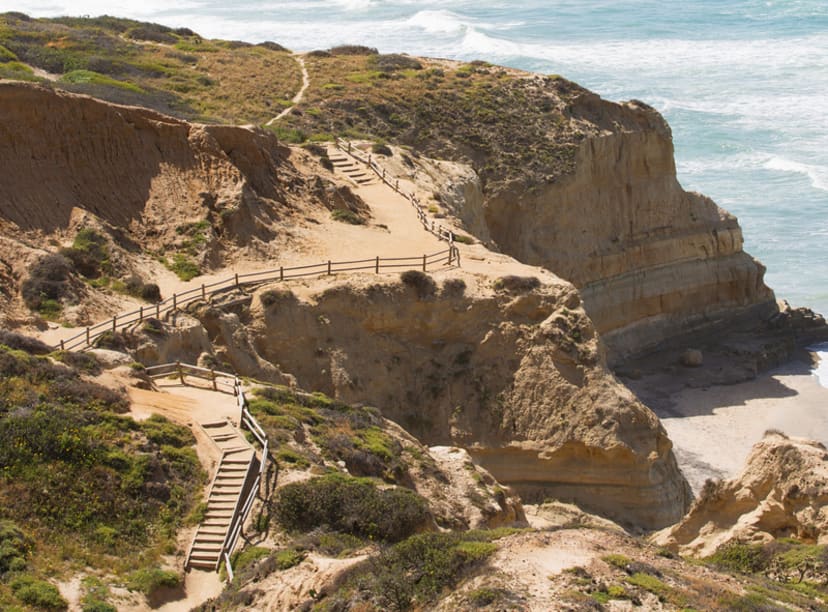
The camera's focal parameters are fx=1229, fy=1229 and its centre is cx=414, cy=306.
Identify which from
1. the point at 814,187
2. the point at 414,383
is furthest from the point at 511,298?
the point at 814,187

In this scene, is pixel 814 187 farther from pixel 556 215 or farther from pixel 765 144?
pixel 556 215

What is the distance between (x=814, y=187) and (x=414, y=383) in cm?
5381

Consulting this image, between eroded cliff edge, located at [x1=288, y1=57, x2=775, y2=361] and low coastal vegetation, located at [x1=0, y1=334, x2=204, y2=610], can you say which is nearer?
low coastal vegetation, located at [x1=0, y1=334, x2=204, y2=610]

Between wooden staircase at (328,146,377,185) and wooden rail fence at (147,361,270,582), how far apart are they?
64.5 feet

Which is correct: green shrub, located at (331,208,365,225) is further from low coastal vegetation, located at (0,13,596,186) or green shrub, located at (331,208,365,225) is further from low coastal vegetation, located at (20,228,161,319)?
low coastal vegetation, located at (0,13,596,186)

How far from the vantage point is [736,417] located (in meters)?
51.2

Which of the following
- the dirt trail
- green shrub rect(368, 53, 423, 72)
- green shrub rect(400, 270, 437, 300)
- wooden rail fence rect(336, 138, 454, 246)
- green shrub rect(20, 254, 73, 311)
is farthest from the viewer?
green shrub rect(368, 53, 423, 72)

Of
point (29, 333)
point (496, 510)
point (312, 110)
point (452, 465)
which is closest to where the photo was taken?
point (496, 510)

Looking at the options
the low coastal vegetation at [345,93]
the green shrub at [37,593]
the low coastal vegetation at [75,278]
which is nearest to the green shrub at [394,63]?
the low coastal vegetation at [345,93]

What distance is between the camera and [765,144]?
299 ft

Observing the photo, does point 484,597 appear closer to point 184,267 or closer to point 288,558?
point 288,558

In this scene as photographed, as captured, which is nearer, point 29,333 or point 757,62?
point 29,333

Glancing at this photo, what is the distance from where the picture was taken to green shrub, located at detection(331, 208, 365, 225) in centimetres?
4425

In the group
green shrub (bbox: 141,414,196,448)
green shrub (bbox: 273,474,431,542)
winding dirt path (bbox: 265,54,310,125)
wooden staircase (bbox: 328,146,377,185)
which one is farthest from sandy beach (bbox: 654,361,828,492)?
winding dirt path (bbox: 265,54,310,125)
